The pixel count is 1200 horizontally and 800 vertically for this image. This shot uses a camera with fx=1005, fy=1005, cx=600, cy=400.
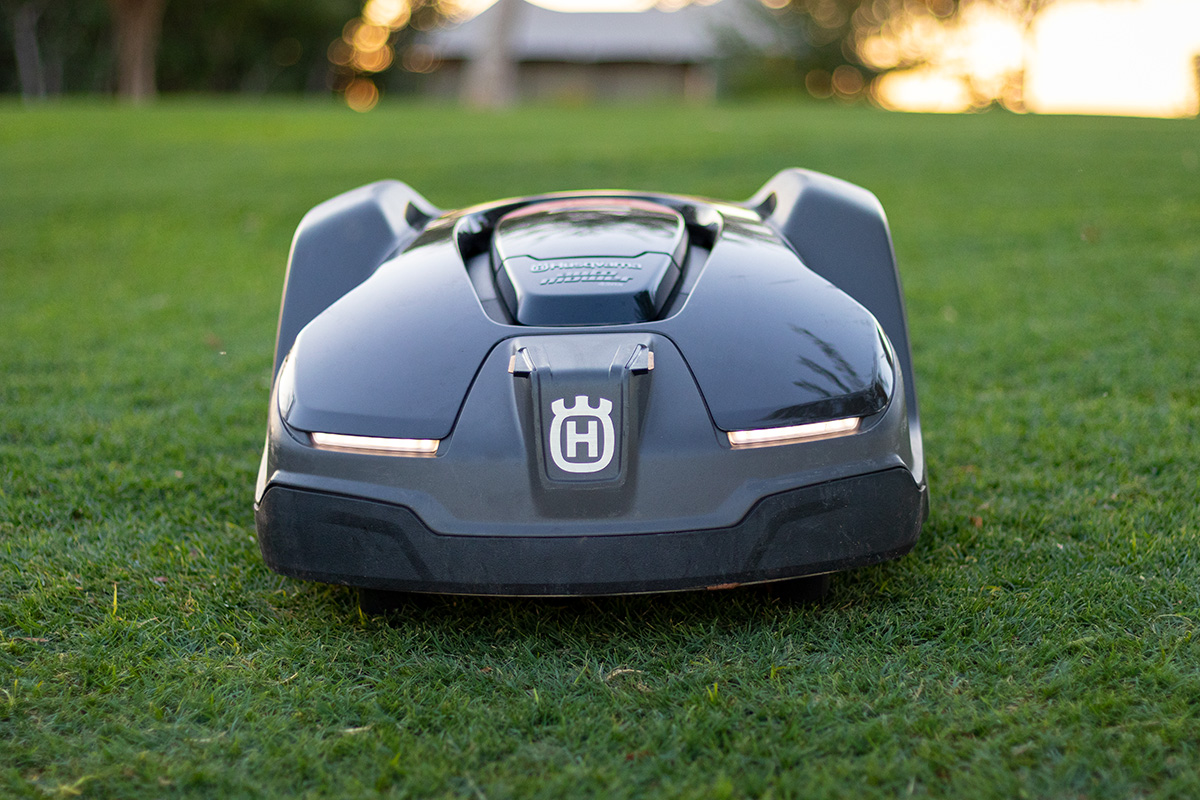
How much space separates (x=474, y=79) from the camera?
76.8ft

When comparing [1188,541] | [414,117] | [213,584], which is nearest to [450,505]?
[213,584]

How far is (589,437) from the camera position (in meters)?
1.72

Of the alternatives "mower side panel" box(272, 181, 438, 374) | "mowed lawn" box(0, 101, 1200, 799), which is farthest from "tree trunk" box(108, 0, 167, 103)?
"mower side panel" box(272, 181, 438, 374)

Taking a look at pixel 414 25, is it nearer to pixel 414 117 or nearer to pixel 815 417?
pixel 414 117

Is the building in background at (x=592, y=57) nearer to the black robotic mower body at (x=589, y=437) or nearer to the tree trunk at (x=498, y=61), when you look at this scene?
the tree trunk at (x=498, y=61)

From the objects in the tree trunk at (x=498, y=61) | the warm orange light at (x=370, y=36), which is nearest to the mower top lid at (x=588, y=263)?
the tree trunk at (x=498, y=61)

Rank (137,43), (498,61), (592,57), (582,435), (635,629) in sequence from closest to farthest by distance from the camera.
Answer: (582,435), (635,629), (498,61), (137,43), (592,57)

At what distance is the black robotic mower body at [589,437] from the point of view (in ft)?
5.69

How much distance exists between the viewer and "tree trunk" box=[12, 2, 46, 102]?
101 ft

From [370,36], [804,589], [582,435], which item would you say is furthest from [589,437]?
[370,36]

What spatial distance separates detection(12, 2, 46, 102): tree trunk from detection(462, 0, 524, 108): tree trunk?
16.7m

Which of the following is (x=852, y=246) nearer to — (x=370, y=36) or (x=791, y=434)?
(x=791, y=434)

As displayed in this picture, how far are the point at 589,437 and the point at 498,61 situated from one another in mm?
22619

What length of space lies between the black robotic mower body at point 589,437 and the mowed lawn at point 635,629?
0.69ft
